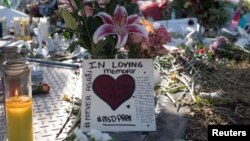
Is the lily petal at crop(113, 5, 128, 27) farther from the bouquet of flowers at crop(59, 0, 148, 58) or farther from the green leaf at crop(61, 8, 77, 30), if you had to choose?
the green leaf at crop(61, 8, 77, 30)

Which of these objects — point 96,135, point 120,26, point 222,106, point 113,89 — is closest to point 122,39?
point 120,26

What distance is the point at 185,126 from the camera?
129cm

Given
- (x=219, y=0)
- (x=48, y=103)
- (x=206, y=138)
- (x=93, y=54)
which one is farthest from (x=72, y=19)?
(x=219, y=0)

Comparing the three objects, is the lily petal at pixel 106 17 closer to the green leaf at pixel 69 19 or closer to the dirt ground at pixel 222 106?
the green leaf at pixel 69 19

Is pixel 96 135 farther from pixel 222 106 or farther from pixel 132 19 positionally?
pixel 222 106

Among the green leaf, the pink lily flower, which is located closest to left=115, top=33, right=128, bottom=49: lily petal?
the pink lily flower

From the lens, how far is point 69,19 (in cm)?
121

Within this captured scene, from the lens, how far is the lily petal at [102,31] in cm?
111

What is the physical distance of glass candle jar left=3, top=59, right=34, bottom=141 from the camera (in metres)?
1.01

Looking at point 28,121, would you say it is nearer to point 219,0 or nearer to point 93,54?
point 93,54

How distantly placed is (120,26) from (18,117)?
1.24 feet

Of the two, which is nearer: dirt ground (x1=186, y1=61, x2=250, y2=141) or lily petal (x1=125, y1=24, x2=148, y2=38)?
lily petal (x1=125, y1=24, x2=148, y2=38)

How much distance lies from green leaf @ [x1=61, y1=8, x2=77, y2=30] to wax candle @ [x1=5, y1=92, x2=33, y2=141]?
11.3 inches

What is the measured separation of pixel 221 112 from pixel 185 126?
221 mm
